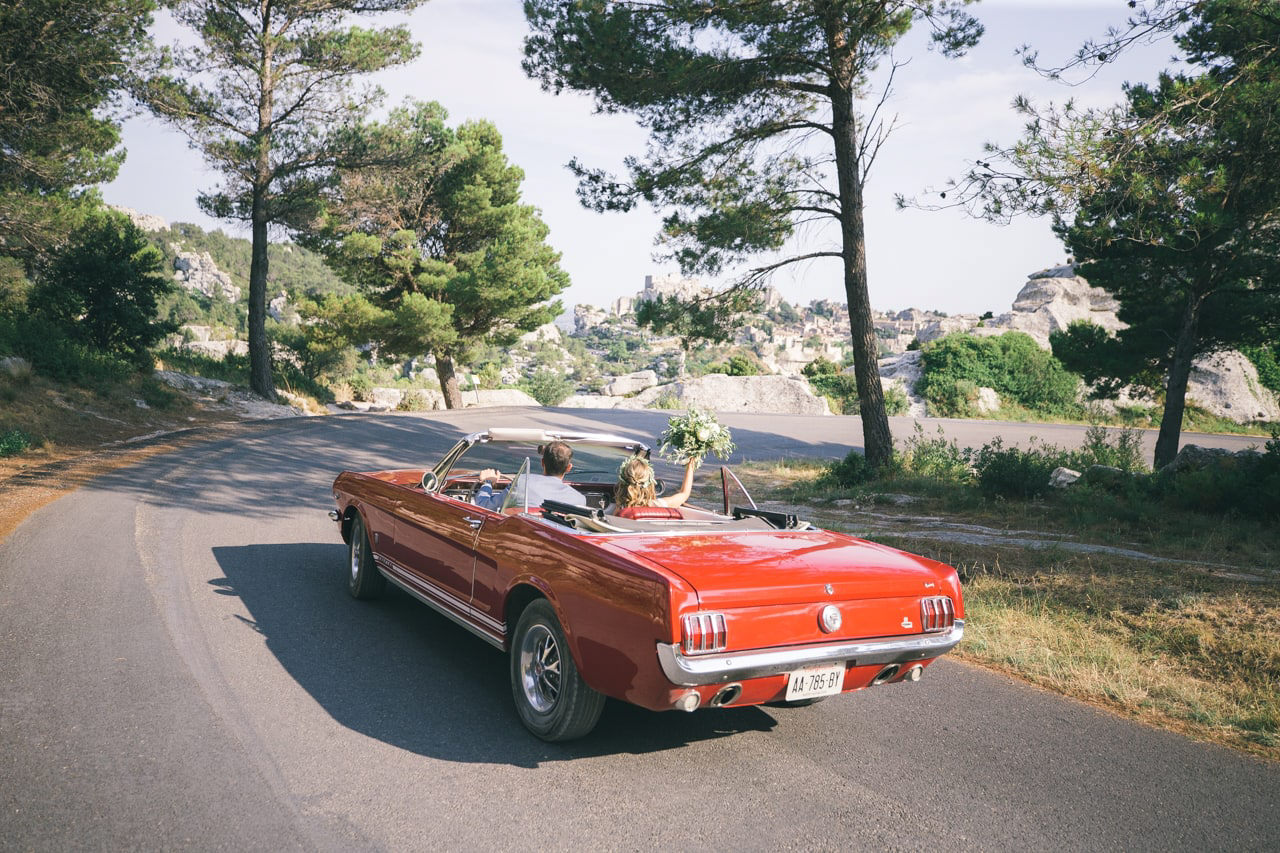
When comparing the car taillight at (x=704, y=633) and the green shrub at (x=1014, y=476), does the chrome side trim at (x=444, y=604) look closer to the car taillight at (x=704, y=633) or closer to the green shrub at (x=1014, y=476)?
the car taillight at (x=704, y=633)

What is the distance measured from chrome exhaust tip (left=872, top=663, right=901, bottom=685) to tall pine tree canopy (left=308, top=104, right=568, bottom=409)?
1049 inches

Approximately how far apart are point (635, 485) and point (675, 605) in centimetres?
167

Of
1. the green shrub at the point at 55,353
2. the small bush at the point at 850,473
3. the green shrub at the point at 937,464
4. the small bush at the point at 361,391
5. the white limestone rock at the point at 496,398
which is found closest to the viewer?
the green shrub at the point at 937,464

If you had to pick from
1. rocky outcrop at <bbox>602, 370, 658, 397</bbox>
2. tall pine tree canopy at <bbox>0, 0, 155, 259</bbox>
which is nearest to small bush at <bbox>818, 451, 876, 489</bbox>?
tall pine tree canopy at <bbox>0, 0, 155, 259</bbox>

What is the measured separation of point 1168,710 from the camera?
4.76 metres

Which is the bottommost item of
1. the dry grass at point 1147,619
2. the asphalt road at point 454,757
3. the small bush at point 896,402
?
the asphalt road at point 454,757

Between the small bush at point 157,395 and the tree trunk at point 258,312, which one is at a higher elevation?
the tree trunk at point 258,312

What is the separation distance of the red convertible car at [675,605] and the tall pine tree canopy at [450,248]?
25365mm

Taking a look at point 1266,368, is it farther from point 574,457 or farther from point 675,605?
point 675,605

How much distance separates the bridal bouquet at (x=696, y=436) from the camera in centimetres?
611

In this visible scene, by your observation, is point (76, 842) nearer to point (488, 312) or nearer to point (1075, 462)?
point (1075, 462)

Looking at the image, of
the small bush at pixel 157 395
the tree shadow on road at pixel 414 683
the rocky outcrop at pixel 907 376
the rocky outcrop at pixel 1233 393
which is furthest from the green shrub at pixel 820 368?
the tree shadow on road at pixel 414 683

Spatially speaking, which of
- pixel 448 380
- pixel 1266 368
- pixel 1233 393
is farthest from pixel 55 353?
pixel 1266 368

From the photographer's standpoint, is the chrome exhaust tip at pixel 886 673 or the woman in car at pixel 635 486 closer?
the chrome exhaust tip at pixel 886 673
